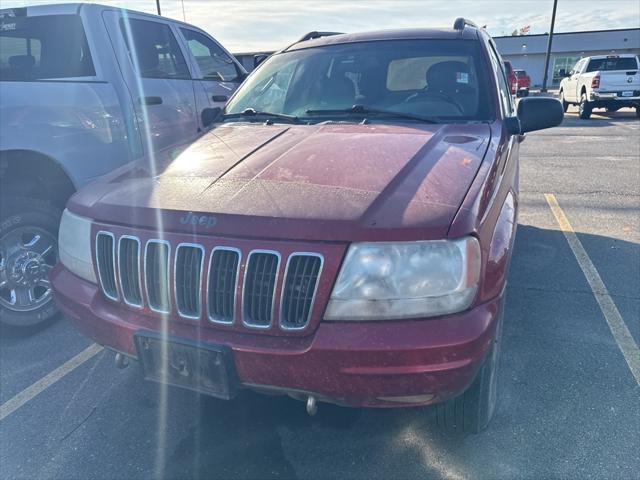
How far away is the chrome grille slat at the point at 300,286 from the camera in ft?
5.96

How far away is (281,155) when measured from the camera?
96.7 inches

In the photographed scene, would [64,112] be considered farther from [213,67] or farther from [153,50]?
[213,67]

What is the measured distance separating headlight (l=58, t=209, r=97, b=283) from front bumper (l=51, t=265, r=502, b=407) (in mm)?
634

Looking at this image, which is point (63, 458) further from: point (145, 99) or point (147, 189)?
point (145, 99)

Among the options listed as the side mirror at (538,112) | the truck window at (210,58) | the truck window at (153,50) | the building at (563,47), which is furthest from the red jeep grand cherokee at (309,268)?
the building at (563,47)

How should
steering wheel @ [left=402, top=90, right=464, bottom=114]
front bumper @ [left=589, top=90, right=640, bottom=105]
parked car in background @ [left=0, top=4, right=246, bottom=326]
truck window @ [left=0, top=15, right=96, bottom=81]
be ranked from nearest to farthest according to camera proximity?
steering wheel @ [left=402, top=90, right=464, bottom=114]
parked car in background @ [left=0, top=4, right=246, bottom=326]
truck window @ [left=0, top=15, right=96, bottom=81]
front bumper @ [left=589, top=90, right=640, bottom=105]

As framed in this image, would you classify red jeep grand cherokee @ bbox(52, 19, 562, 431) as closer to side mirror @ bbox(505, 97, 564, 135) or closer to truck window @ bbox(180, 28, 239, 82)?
side mirror @ bbox(505, 97, 564, 135)

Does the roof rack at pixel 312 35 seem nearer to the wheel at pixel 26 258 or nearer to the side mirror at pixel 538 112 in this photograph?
the side mirror at pixel 538 112

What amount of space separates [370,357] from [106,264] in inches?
48.8

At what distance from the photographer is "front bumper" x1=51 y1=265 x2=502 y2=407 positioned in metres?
1.78

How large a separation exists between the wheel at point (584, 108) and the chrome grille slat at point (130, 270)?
17761mm

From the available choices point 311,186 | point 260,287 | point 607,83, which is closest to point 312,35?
point 311,186

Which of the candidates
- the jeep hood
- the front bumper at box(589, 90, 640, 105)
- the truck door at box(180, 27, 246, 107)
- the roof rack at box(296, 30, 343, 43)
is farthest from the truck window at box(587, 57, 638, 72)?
the jeep hood

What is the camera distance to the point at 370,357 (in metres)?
1.79
